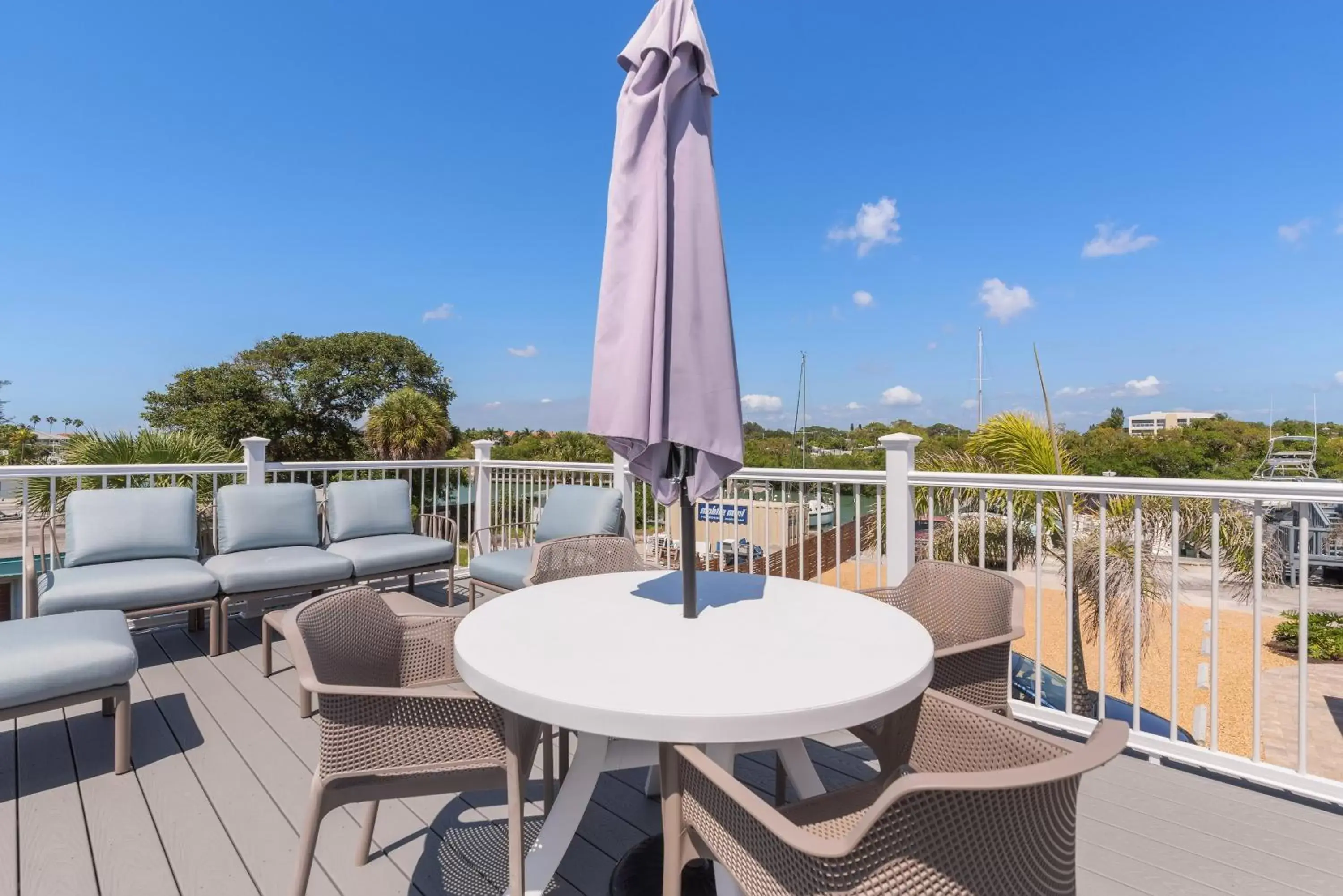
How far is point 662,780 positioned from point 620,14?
1310 centimetres

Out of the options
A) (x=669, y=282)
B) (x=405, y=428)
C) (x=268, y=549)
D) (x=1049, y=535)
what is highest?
(x=405, y=428)

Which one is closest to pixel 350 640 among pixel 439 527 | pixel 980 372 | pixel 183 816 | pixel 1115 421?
pixel 183 816

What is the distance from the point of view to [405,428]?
70.2 feet

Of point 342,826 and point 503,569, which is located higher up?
point 503,569

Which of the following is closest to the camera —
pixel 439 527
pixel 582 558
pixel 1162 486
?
pixel 1162 486

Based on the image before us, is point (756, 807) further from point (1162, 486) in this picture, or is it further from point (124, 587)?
point (124, 587)

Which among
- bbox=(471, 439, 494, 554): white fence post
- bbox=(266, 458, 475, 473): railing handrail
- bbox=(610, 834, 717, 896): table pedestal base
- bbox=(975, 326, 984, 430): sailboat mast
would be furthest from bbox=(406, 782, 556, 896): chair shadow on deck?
bbox=(975, 326, 984, 430): sailboat mast

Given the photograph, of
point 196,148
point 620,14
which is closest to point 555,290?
point 196,148

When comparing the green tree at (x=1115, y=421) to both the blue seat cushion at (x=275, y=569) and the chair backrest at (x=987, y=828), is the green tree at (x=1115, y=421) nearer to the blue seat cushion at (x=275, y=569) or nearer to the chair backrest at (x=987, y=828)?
the blue seat cushion at (x=275, y=569)

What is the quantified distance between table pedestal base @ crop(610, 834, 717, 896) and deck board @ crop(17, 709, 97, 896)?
57.7 inches

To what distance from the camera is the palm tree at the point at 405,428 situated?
21.2m

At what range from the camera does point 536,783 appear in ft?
7.45

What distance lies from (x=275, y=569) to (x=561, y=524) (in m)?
1.79

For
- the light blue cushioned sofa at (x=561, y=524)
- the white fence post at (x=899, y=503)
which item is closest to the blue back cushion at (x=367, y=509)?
the light blue cushioned sofa at (x=561, y=524)
